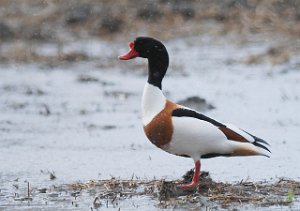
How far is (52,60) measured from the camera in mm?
19469

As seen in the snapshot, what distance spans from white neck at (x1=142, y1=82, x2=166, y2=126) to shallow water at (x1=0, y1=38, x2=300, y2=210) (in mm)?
738

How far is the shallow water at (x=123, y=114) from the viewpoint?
9.91 m

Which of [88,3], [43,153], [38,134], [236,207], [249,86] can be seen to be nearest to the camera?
[236,207]

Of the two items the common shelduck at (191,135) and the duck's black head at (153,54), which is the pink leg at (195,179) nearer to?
the common shelduck at (191,135)

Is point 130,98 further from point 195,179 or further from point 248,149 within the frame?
point 248,149

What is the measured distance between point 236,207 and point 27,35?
14707 millimetres

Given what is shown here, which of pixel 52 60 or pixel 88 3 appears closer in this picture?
pixel 52 60

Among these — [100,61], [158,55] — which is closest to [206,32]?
[100,61]

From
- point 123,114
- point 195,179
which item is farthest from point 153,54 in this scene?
point 123,114

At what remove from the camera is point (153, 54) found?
8.66 metres

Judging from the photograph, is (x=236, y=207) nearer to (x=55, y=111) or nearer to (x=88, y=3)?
(x=55, y=111)

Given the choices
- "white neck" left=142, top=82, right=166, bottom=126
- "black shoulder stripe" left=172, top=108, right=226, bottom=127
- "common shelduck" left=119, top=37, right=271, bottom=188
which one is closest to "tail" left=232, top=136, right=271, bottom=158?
"common shelduck" left=119, top=37, right=271, bottom=188

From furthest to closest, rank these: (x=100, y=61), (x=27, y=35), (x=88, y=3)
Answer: (x=88, y=3) < (x=27, y=35) < (x=100, y=61)

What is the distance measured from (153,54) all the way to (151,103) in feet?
1.89
